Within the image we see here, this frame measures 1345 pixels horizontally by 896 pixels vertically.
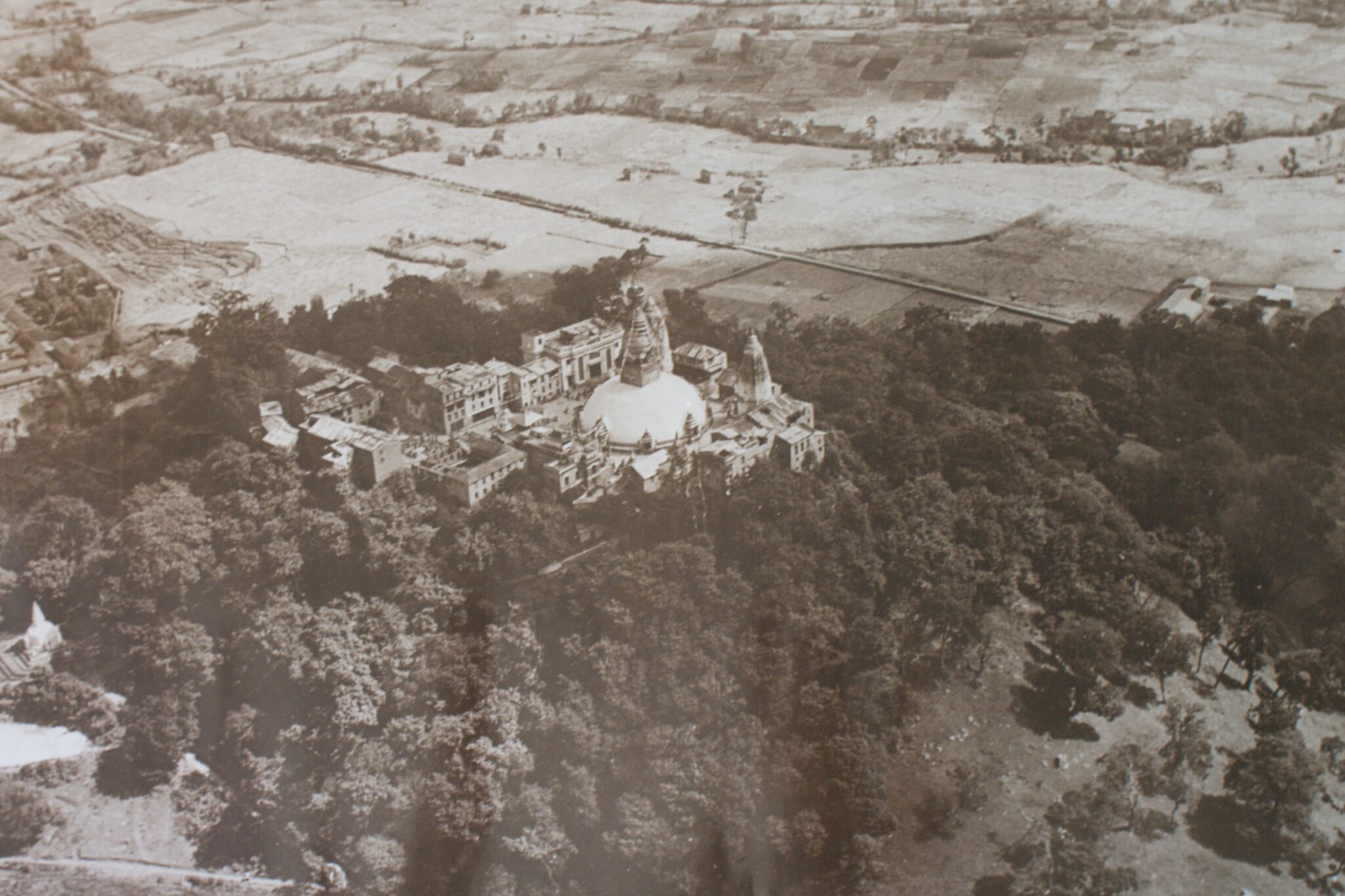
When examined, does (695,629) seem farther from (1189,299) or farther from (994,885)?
(1189,299)

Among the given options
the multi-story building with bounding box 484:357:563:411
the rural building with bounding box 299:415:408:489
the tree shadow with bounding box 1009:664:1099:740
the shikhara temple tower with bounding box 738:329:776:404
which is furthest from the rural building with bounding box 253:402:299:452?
the tree shadow with bounding box 1009:664:1099:740

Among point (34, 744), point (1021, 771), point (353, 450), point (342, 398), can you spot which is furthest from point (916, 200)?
point (34, 744)

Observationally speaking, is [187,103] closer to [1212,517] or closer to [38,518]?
[38,518]

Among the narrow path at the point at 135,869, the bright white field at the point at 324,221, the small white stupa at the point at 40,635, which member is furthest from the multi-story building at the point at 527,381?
the bright white field at the point at 324,221

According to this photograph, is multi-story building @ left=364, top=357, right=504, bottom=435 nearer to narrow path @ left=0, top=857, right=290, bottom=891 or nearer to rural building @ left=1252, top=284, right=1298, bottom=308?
narrow path @ left=0, top=857, right=290, bottom=891

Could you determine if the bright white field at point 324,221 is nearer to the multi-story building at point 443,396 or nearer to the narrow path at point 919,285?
the narrow path at point 919,285
